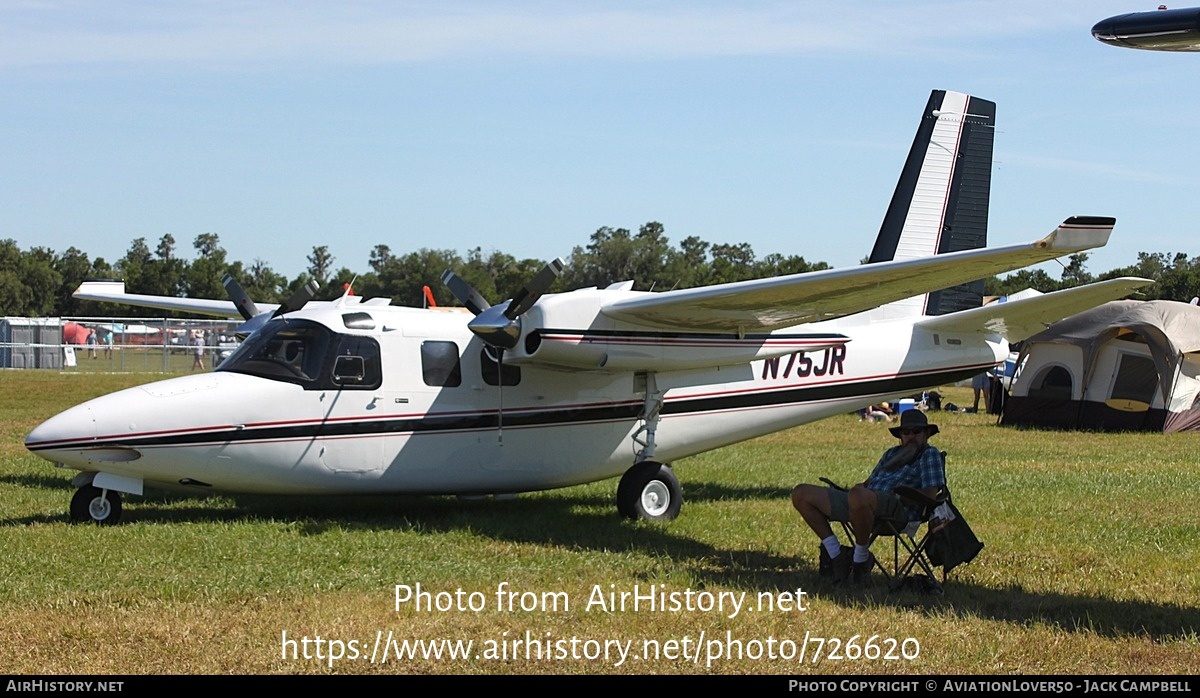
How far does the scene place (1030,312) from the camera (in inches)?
488

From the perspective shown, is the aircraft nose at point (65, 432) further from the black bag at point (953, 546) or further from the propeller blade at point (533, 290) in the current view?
the black bag at point (953, 546)

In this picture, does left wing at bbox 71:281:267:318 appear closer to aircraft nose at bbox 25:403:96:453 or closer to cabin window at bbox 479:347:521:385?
cabin window at bbox 479:347:521:385

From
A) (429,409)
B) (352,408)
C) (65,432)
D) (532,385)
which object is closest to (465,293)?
(532,385)

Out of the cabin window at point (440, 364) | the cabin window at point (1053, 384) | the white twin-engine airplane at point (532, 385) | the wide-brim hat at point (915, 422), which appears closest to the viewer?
the wide-brim hat at point (915, 422)

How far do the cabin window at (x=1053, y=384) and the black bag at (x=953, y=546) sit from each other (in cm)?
1767

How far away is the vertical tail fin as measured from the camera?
1432 cm

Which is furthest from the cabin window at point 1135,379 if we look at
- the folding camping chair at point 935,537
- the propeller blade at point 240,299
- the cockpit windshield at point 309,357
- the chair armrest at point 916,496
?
the cockpit windshield at point 309,357

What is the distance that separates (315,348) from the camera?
37.6ft

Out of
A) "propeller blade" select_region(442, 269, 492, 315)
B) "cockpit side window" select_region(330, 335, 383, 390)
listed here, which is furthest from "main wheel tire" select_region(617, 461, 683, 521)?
"cockpit side window" select_region(330, 335, 383, 390)

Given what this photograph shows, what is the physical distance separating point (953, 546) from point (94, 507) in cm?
753

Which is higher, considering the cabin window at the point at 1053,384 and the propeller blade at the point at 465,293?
the propeller blade at the point at 465,293

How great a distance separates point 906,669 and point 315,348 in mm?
6676

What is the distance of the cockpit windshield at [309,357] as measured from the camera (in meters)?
11.4

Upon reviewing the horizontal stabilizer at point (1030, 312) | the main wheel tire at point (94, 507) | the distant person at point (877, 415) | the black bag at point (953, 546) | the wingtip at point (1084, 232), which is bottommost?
the distant person at point (877, 415)
